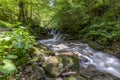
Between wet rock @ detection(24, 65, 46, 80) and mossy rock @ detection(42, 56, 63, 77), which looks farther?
mossy rock @ detection(42, 56, 63, 77)

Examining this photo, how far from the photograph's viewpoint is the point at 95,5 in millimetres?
12672

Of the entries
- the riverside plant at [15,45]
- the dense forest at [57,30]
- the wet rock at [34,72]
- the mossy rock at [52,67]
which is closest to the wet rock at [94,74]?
the dense forest at [57,30]

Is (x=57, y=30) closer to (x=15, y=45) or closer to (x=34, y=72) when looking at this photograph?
(x=34, y=72)

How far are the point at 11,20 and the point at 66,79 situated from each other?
9.00 metres

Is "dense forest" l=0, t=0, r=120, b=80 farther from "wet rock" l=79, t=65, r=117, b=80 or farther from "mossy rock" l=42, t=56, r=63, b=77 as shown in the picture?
"wet rock" l=79, t=65, r=117, b=80

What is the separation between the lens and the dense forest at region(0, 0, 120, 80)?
3453mm

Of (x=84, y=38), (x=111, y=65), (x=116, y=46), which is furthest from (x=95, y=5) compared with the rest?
(x=111, y=65)

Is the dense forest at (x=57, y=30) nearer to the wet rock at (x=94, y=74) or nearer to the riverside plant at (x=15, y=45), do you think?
the riverside plant at (x=15, y=45)

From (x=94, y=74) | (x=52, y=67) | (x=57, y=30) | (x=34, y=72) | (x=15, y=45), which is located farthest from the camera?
(x=57, y=30)

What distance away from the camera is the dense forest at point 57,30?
3453 mm

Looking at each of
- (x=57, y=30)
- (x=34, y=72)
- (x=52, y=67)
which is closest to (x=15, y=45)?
(x=34, y=72)

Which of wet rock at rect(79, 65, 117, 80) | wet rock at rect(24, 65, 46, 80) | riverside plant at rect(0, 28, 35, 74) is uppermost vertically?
riverside plant at rect(0, 28, 35, 74)

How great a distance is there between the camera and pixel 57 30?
15641 millimetres

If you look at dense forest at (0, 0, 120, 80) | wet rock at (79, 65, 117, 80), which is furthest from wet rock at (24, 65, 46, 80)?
wet rock at (79, 65, 117, 80)
